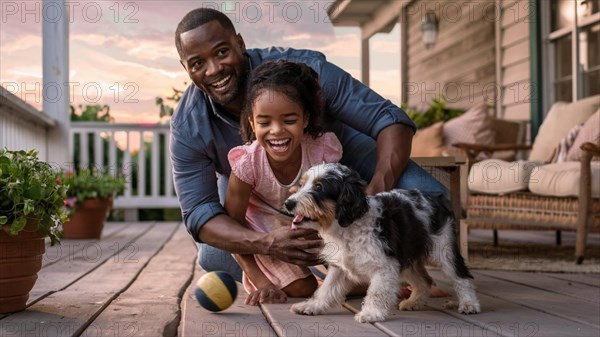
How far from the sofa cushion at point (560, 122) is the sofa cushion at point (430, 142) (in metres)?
0.86

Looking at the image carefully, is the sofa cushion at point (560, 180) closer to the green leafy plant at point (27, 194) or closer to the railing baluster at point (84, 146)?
the green leafy plant at point (27, 194)

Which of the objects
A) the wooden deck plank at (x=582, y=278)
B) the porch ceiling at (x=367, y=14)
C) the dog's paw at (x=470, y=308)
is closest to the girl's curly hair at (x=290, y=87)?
the dog's paw at (x=470, y=308)

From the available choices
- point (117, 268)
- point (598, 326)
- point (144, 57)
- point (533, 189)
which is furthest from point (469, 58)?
point (598, 326)

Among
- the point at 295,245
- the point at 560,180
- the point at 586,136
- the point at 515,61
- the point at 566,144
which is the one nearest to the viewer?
the point at 295,245

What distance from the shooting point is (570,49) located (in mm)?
6453

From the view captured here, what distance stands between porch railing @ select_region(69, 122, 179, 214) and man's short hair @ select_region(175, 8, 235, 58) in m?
Answer: 6.12

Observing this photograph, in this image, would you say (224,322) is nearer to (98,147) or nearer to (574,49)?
(574,49)

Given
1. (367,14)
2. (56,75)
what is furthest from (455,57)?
(56,75)

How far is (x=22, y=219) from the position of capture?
2.29 m

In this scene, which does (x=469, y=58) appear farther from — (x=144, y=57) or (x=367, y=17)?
(x=144, y=57)

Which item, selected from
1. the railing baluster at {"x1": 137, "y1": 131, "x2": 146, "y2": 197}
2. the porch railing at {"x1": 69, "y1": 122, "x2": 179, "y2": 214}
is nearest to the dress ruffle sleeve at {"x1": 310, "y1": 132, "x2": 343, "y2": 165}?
the porch railing at {"x1": 69, "y1": 122, "x2": 179, "y2": 214}

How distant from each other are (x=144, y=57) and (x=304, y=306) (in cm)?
545

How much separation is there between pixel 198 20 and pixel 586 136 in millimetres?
Answer: 3037

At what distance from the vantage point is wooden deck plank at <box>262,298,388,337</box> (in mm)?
2024
